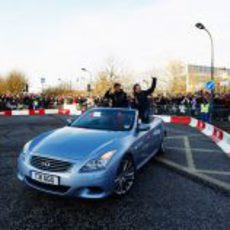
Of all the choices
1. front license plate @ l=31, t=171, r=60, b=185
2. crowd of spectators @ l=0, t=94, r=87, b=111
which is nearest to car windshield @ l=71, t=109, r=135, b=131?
front license plate @ l=31, t=171, r=60, b=185

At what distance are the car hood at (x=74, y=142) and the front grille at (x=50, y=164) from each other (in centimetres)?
9

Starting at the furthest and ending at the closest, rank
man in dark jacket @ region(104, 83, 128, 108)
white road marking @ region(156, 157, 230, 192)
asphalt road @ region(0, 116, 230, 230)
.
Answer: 1. man in dark jacket @ region(104, 83, 128, 108)
2. white road marking @ region(156, 157, 230, 192)
3. asphalt road @ region(0, 116, 230, 230)

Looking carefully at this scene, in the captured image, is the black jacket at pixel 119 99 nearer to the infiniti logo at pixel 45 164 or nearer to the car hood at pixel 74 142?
the car hood at pixel 74 142

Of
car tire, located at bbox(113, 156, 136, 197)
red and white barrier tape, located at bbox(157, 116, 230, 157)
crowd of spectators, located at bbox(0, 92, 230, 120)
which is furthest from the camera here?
crowd of spectators, located at bbox(0, 92, 230, 120)

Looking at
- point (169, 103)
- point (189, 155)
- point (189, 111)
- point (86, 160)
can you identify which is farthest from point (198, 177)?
point (169, 103)

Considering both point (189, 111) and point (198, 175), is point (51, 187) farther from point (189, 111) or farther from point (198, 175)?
point (189, 111)

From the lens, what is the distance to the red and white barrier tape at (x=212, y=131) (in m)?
9.96

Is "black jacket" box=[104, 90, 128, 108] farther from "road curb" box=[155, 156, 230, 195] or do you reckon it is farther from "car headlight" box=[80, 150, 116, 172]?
"car headlight" box=[80, 150, 116, 172]

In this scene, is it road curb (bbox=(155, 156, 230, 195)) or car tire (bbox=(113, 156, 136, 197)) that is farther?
road curb (bbox=(155, 156, 230, 195))

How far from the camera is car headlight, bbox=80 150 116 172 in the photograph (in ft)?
15.0

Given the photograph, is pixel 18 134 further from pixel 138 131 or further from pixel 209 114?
pixel 209 114

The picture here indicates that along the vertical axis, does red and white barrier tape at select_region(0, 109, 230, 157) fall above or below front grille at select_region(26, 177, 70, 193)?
below

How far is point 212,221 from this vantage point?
4.32 metres

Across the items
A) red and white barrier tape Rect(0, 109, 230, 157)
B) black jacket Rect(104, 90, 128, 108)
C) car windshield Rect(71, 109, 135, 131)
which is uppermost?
black jacket Rect(104, 90, 128, 108)
